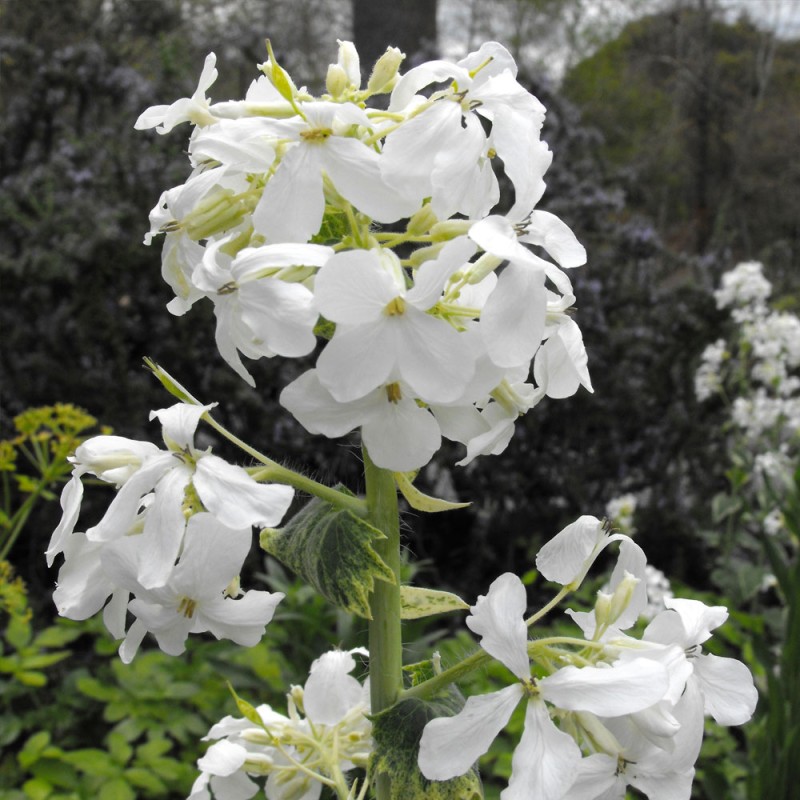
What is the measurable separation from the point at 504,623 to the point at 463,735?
4.0 inches

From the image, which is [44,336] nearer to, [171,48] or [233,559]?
[171,48]

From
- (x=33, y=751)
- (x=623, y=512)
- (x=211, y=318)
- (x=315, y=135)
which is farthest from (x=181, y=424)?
(x=623, y=512)

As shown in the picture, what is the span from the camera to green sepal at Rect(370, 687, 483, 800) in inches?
33.6

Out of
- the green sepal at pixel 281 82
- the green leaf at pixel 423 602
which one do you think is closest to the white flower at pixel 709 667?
the green leaf at pixel 423 602

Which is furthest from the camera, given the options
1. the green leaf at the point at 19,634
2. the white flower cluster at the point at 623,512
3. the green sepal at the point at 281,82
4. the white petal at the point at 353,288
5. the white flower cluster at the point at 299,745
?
the white flower cluster at the point at 623,512

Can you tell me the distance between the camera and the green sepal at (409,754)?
0.85 metres

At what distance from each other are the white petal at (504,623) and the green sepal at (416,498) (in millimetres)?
159

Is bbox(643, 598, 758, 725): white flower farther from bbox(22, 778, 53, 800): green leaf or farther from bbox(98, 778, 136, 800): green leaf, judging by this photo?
bbox(22, 778, 53, 800): green leaf

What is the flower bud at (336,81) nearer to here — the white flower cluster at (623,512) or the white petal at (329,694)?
the white petal at (329,694)

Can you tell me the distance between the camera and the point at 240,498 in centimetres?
75

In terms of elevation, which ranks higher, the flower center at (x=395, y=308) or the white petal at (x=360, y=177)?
the white petal at (x=360, y=177)

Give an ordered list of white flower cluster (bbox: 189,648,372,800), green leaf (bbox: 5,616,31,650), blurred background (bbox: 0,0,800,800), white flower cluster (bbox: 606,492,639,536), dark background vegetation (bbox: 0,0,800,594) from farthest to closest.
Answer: white flower cluster (bbox: 606,492,639,536), dark background vegetation (bbox: 0,0,800,594), blurred background (bbox: 0,0,800,800), green leaf (bbox: 5,616,31,650), white flower cluster (bbox: 189,648,372,800)

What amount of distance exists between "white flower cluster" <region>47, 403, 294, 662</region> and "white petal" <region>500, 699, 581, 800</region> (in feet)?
0.81

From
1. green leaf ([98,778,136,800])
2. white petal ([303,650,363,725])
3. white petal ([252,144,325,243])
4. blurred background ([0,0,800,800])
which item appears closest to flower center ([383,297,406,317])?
white petal ([252,144,325,243])
